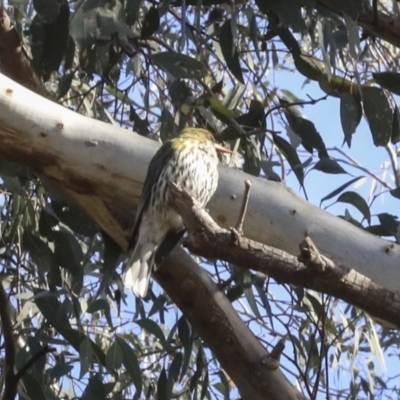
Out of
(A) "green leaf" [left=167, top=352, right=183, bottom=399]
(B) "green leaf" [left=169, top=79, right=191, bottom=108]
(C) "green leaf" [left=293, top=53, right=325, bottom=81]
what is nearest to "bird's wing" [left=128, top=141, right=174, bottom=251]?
(B) "green leaf" [left=169, top=79, right=191, bottom=108]

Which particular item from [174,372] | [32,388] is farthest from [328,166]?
[32,388]

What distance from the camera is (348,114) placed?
247 cm

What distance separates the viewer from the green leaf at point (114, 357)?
8.44 ft

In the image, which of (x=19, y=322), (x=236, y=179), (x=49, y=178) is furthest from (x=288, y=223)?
(x=19, y=322)

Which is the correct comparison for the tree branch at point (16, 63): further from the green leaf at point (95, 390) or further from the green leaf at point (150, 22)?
the green leaf at point (95, 390)

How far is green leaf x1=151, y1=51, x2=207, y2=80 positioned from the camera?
94.8 inches

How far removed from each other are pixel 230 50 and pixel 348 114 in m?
0.38

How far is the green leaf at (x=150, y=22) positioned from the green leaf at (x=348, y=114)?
19.3 inches

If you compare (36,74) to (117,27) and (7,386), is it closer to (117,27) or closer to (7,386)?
(117,27)

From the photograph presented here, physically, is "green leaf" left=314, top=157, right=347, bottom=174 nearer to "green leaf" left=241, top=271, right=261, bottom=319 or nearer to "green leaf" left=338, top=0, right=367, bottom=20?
"green leaf" left=338, top=0, right=367, bottom=20

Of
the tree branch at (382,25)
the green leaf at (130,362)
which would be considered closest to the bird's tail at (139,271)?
the green leaf at (130,362)

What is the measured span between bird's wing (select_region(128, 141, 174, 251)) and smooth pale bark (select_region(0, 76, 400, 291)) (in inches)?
0.7

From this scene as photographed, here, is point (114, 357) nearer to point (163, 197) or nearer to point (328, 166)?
point (163, 197)

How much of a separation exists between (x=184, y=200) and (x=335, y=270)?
28 cm
